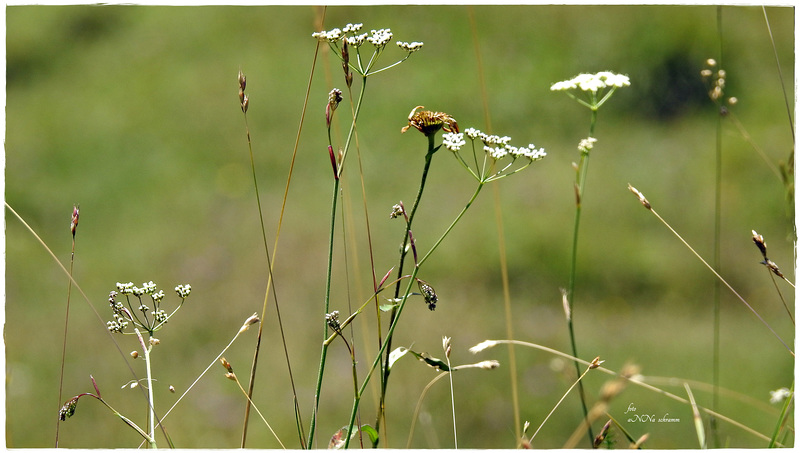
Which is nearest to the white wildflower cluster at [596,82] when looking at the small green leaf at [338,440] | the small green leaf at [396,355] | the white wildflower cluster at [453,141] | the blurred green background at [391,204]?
the white wildflower cluster at [453,141]

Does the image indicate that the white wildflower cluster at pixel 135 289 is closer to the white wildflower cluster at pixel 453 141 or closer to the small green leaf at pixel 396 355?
the small green leaf at pixel 396 355

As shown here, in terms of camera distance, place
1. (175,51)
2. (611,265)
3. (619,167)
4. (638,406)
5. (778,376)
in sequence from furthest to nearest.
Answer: (175,51), (619,167), (611,265), (778,376), (638,406)

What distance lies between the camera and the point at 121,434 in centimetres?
359

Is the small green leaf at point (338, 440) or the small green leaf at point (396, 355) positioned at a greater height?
the small green leaf at point (396, 355)

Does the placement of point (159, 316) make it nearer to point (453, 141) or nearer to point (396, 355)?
point (396, 355)

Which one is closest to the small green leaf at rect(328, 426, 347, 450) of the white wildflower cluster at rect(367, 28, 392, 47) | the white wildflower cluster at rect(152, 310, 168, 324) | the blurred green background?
the white wildflower cluster at rect(152, 310, 168, 324)

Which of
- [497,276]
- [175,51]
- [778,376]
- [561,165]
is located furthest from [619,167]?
[175,51]

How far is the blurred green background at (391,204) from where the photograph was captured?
12.7 feet

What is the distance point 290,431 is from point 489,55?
3.15 meters

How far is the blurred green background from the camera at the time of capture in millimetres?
3863

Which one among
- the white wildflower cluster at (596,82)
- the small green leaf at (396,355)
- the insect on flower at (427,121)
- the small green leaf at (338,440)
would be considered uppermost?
the white wildflower cluster at (596,82)

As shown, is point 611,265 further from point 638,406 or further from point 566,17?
point 566,17

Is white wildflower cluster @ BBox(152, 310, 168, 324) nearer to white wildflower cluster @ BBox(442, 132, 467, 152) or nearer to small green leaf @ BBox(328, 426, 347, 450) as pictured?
small green leaf @ BBox(328, 426, 347, 450)

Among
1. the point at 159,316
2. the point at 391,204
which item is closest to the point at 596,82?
the point at 159,316
